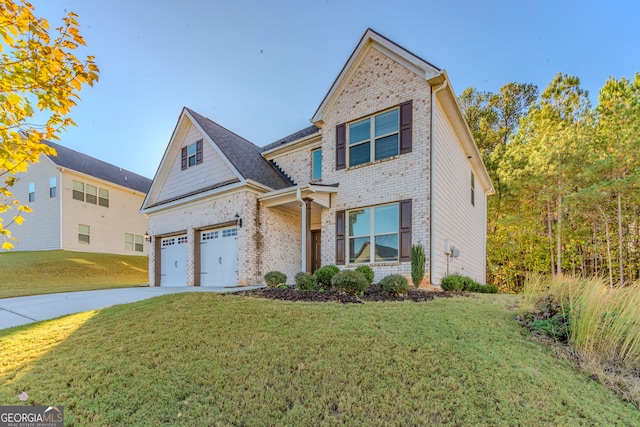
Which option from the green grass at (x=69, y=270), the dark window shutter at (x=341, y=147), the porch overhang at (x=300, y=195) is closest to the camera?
the porch overhang at (x=300, y=195)

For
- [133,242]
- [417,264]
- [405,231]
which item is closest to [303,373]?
[417,264]

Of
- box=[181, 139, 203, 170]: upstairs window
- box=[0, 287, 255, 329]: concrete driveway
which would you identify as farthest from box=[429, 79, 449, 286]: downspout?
box=[181, 139, 203, 170]: upstairs window

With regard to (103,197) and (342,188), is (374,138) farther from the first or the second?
(103,197)

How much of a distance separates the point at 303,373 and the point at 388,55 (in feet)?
31.1

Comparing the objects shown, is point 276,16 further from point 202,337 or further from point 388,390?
point 388,390

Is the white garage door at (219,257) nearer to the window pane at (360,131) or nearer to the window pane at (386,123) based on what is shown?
the window pane at (360,131)

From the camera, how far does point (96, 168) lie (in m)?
22.0

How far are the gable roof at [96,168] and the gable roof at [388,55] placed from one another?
1797cm

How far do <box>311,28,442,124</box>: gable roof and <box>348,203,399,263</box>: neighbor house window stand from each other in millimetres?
3779

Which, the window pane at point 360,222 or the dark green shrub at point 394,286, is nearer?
the dark green shrub at point 394,286

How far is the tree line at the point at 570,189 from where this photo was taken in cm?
1219

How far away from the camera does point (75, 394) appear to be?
298cm

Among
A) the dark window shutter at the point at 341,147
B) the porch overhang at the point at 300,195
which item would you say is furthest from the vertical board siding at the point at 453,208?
the porch overhang at the point at 300,195

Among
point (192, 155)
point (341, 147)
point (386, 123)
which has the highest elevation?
point (386, 123)
